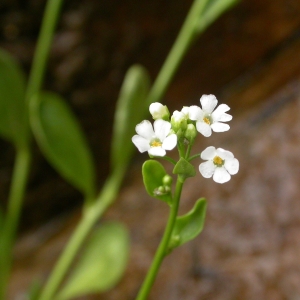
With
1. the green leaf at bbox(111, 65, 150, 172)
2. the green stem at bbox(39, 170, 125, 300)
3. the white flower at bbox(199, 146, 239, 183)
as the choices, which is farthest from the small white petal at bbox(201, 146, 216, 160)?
the green stem at bbox(39, 170, 125, 300)

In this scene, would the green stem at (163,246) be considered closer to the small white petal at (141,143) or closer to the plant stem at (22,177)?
the small white petal at (141,143)

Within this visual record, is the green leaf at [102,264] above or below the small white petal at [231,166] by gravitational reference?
below

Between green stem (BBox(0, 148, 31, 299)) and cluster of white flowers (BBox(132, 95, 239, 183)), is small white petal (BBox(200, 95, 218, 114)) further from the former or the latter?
green stem (BBox(0, 148, 31, 299))

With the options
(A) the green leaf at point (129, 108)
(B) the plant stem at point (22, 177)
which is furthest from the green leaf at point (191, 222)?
(B) the plant stem at point (22, 177)

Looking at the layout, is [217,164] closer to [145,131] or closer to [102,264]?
[145,131]

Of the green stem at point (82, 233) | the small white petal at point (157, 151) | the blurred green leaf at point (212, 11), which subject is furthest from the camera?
the green stem at point (82, 233)

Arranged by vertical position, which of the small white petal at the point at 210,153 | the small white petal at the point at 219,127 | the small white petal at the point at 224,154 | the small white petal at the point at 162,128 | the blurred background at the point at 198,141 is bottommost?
the blurred background at the point at 198,141

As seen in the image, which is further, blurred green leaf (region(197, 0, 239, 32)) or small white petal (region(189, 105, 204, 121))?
Answer: blurred green leaf (region(197, 0, 239, 32))

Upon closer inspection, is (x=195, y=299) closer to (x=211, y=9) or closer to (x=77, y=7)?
(x=211, y=9)
